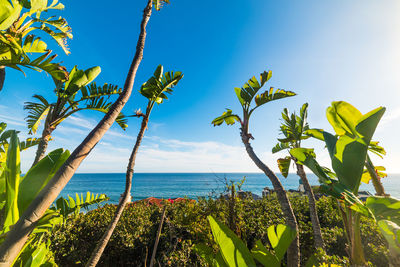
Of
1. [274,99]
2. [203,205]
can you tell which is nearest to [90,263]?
[203,205]

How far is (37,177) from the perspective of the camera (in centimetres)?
138

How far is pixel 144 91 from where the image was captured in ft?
12.3

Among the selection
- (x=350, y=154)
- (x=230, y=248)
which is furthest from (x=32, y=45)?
(x=350, y=154)

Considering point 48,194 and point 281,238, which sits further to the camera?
point 281,238

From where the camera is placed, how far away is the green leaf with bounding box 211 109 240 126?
179 inches

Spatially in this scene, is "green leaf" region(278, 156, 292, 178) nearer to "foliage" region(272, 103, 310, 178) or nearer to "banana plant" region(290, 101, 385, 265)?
"foliage" region(272, 103, 310, 178)

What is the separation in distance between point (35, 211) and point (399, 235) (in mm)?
2331

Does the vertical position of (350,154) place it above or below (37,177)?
above

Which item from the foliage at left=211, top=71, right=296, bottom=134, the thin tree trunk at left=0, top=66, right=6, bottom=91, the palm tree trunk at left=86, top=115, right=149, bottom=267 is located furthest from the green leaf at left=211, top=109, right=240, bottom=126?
the thin tree trunk at left=0, top=66, right=6, bottom=91

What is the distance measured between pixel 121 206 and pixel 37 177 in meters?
2.01

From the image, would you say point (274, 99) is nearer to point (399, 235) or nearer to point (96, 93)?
point (399, 235)

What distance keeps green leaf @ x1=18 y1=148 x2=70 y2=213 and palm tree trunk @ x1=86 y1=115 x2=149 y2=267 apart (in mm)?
1734

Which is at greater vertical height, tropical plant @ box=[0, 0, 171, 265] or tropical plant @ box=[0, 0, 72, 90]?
tropical plant @ box=[0, 0, 72, 90]

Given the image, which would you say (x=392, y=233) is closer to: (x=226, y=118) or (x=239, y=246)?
(x=239, y=246)
